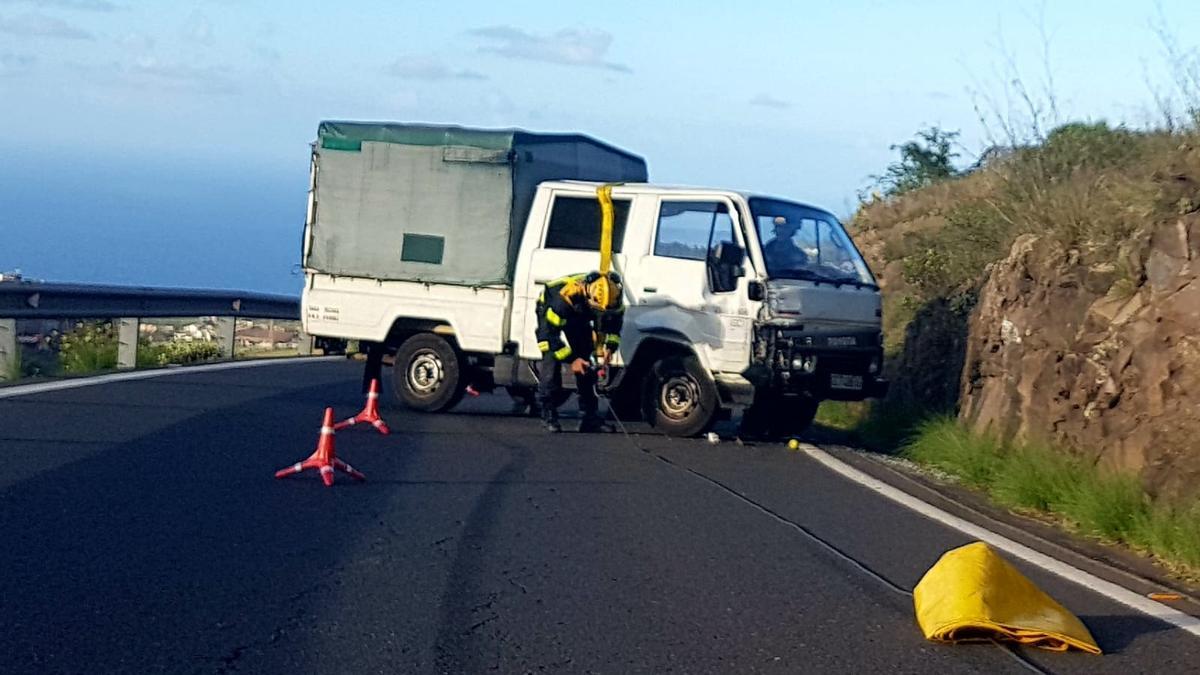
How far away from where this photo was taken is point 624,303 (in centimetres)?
1404

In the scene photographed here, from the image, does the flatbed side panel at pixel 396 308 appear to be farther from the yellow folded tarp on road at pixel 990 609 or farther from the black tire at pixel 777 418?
the yellow folded tarp on road at pixel 990 609

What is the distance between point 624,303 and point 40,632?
8.32 meters

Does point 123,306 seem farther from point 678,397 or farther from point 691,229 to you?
point 691,229

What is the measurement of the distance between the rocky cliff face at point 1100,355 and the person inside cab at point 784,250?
171cm

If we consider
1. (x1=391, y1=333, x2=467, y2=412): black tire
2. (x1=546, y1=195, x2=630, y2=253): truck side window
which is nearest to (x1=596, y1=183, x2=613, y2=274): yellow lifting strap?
(x1=546, y1=195, x2=630, y2=253): truck side window

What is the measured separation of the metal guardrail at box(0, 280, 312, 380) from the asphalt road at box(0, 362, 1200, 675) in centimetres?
389

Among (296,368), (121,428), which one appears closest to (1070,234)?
(121,428)

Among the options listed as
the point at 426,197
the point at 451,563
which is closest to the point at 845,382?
the point at 426,197

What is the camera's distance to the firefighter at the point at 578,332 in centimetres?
1360

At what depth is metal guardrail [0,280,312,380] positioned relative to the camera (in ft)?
54.0

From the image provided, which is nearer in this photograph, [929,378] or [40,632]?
[40,632]

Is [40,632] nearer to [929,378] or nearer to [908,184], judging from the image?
[929,378]

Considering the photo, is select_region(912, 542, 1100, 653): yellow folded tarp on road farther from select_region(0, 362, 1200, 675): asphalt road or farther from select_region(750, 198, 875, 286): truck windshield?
select_region(750, 198, 875, 286): truck windshield

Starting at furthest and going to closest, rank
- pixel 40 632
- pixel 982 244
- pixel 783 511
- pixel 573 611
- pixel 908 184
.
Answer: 1. pixel 908 184
2. pixel 982 244
3. pixel 783 511
4. pixel 573 611
5. pixel 40 632
